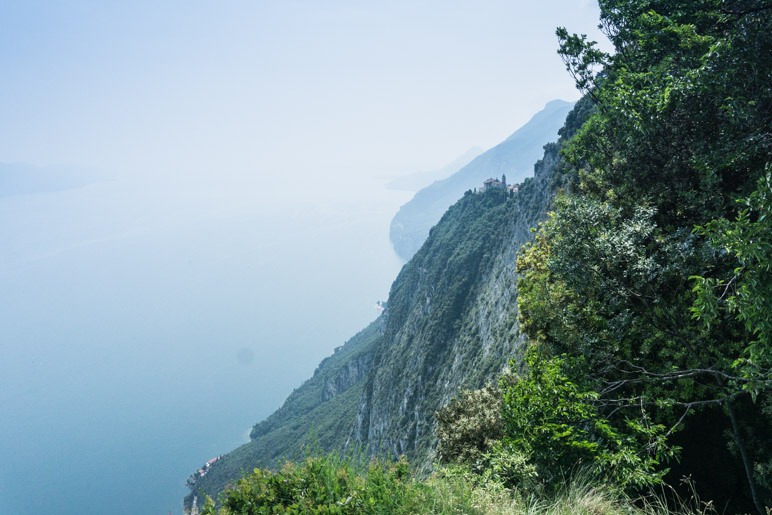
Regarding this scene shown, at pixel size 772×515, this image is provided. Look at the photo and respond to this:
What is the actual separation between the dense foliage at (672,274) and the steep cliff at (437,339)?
1546 centimetres

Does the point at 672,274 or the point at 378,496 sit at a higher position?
the point at 378,496

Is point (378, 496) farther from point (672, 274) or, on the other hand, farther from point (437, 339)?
point (437, 339)

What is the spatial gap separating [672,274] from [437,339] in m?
68.4

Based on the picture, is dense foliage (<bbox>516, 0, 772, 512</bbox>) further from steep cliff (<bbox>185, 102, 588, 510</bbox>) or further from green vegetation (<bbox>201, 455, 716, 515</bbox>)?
steep cliff (<bbox>185, 102, 588, 510</bbox>)

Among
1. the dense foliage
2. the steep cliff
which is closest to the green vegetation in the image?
the dense foliage

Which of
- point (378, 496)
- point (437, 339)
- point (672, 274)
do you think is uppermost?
point (378, 496)

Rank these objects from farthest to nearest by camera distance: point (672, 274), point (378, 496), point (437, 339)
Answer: point (437, 339), point (672, 274), point (378, 496)

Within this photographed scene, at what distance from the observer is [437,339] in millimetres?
76562

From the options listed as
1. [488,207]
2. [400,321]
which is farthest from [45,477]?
[488,207]

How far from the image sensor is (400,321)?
111 meters

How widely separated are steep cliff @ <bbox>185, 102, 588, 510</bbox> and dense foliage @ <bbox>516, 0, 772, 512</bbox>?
15455mm

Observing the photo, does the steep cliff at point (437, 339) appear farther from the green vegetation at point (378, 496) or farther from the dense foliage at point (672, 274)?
the green vegetation at point (378, 496)

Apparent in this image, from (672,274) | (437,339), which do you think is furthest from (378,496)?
(437,339)

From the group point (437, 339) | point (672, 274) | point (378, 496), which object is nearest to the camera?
point (378, 496)
